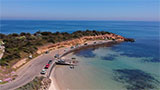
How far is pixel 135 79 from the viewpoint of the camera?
26.4 metres

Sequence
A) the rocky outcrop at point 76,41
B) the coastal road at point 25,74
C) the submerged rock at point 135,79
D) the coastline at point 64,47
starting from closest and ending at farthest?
the coastal road at point 25,74, the submerged rock at point 135,79, the coastline at point 64,47, the rocky outcrop at point 76,41

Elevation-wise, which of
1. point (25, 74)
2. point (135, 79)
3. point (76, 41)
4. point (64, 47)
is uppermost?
point (76, 41)

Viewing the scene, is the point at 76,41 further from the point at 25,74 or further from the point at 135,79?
the point at 135,79


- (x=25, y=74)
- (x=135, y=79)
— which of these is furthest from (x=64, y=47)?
(x=135, y=79)

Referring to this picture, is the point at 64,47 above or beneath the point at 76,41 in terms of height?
beneath

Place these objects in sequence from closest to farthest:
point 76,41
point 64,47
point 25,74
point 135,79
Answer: point 25,74 < point 135,79 < point 64,47 < point 76,41

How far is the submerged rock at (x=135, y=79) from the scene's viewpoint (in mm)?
23500

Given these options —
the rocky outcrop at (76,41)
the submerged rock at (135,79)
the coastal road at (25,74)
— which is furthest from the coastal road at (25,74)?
the submerged rock at (135,79)

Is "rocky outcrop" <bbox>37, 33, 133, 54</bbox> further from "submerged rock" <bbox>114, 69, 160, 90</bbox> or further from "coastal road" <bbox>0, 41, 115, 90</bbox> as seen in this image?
Answer: "submerged rock" <bbox>114, 69, 160, 90</bbox>

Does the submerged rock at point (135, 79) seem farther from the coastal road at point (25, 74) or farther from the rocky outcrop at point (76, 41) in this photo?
the rocky outcrop at point (76, 41)

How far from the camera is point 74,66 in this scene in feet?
108

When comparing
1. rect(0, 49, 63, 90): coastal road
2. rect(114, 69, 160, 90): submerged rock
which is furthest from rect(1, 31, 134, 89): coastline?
rect(114, 69, 160, 90): submerged rock

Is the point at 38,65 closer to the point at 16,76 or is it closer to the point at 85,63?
the point at 16,76

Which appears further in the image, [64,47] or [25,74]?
[64,47]
